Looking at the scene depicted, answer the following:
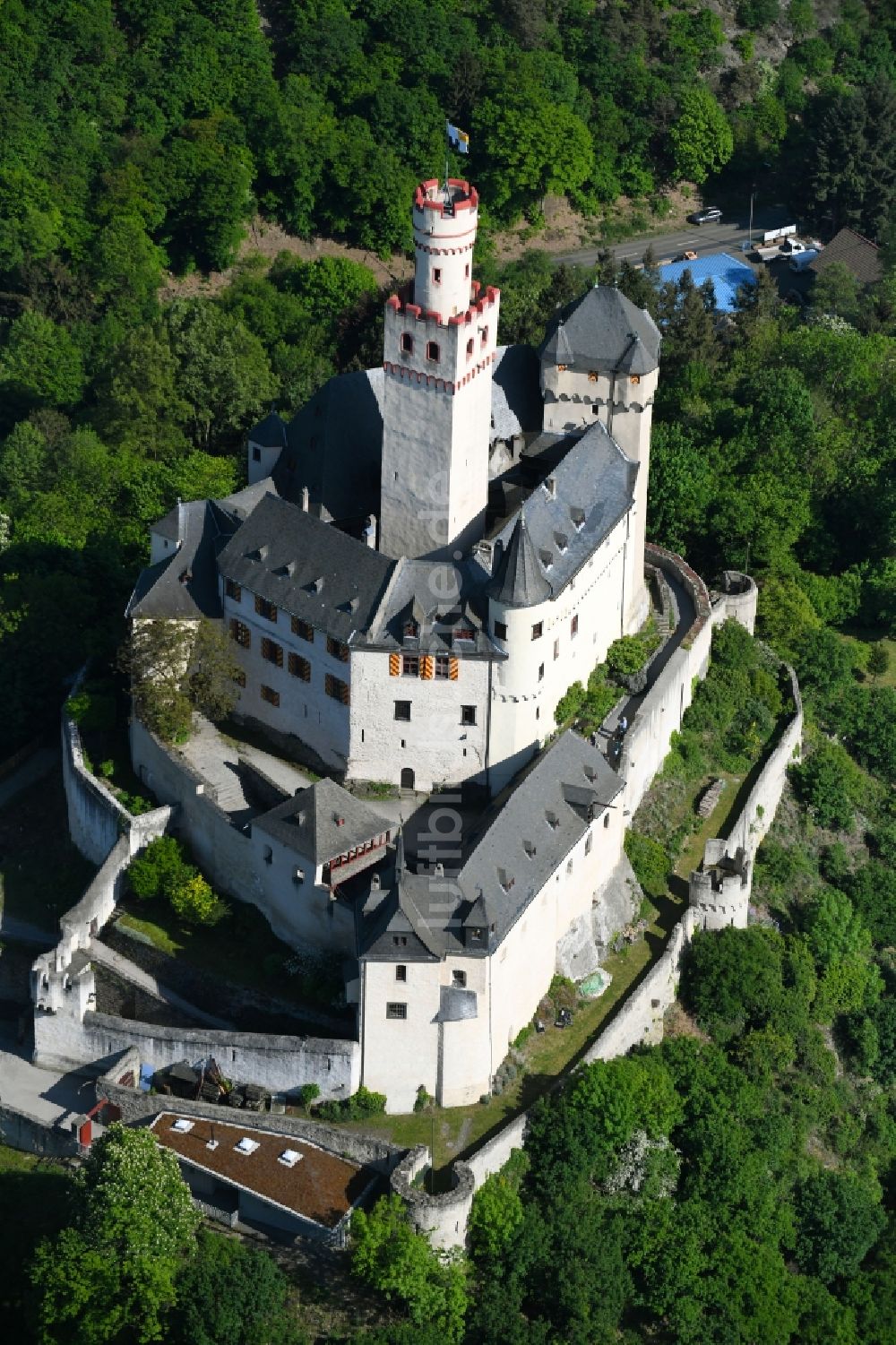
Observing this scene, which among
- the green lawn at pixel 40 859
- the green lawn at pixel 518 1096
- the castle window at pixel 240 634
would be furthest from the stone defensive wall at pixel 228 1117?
the castle window at pixel 240 634

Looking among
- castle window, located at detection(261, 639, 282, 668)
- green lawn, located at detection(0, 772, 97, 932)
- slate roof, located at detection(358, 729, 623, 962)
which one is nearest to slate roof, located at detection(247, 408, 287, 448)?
castle window, located at detection(261, 639, 282, 668)

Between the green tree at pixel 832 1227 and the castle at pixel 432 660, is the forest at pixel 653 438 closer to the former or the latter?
the green tree at pixel 832 1227

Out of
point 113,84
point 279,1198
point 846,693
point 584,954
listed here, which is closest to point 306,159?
point 113,84

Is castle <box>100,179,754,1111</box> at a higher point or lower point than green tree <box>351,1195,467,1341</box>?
higher

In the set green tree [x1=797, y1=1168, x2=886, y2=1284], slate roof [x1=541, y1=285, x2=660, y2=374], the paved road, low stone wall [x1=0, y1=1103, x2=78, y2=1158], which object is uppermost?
slate roof [x1=541, y1=285, x2=660, y2=374]

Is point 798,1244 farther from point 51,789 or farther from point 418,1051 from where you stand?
point 51,789

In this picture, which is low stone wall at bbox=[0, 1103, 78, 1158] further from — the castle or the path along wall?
the path along wall
